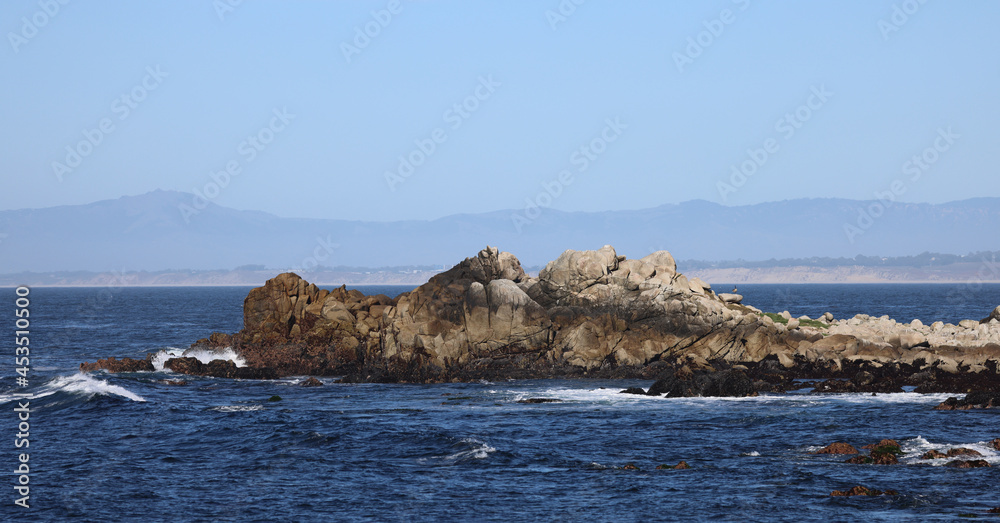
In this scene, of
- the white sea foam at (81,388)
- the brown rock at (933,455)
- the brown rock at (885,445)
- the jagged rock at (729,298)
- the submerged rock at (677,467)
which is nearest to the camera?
the submerged rock at (677,467)

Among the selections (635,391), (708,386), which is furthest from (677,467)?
(708,386)

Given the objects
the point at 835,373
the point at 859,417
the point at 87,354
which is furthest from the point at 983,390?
the point at 87,354

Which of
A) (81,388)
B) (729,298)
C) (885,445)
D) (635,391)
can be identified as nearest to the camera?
(885,445)

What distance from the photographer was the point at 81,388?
52.8 m

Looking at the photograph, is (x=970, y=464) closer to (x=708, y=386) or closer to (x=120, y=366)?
(x=708, y=386)

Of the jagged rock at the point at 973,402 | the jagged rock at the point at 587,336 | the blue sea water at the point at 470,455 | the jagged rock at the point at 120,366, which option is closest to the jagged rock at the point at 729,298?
the jagged rock at the point at 587,336

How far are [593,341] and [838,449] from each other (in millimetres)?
27754

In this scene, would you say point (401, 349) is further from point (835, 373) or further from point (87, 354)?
point (87, 354)

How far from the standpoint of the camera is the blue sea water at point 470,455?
28031 millimetres

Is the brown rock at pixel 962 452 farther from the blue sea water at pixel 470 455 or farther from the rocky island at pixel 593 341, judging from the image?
the rocky island at pixel 593 341

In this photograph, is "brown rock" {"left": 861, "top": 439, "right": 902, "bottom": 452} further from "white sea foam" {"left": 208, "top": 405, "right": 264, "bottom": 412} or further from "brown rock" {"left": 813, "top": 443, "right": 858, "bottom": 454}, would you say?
"white sea foam" {"left": 208, "top": 405, "right": 264, "bottom": 412}

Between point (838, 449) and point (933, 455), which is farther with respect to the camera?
point (838, 449)

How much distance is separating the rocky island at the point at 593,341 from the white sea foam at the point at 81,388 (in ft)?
29.3

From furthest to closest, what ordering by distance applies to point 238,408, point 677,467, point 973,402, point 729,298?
point 729,298, point 238,408, point 973,402, point 677,467
